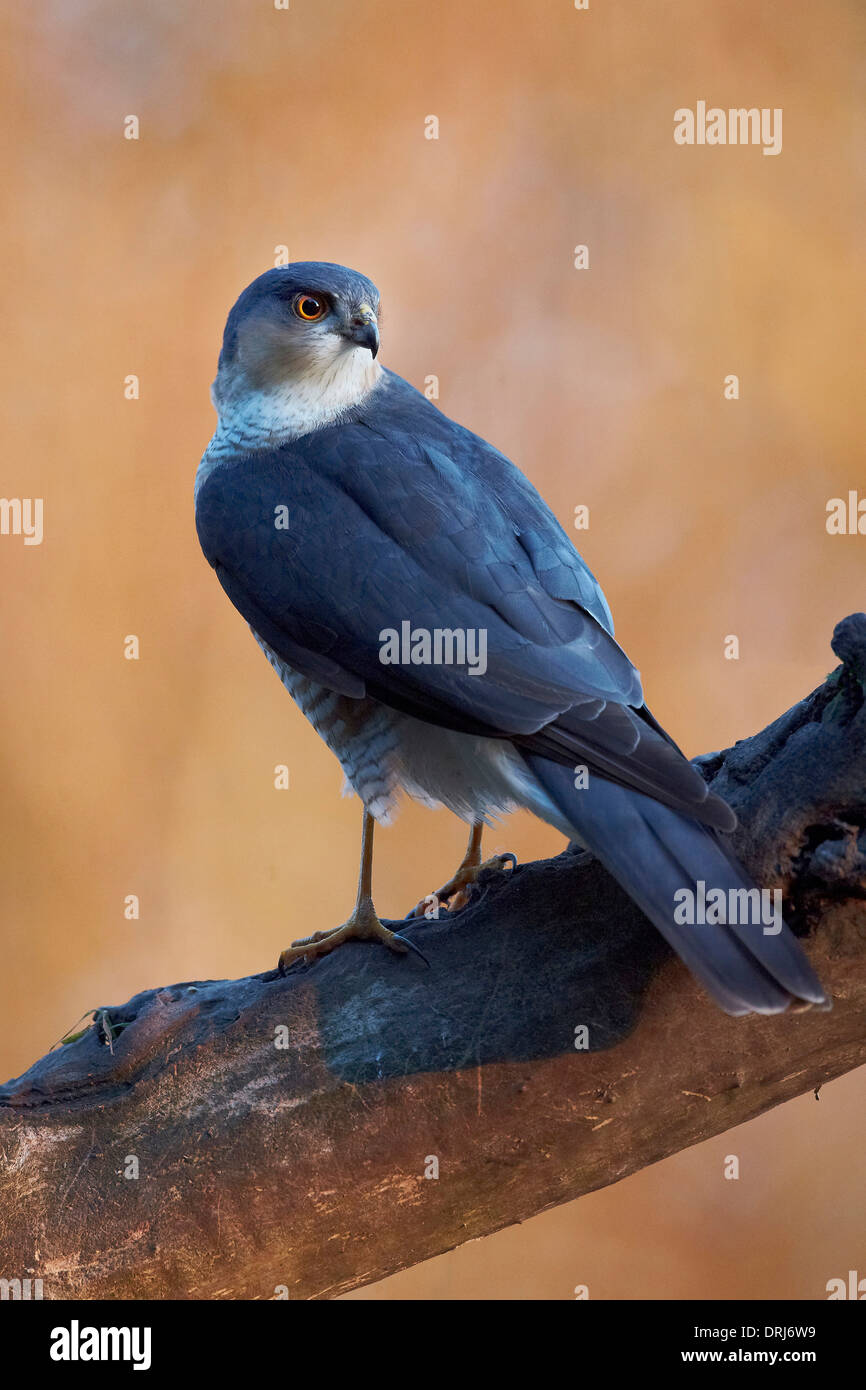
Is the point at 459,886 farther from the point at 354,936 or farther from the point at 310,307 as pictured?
the point at 310,307

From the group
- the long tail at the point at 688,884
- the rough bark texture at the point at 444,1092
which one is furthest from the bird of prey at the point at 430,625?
the rough bark texture at the point at 444,1092

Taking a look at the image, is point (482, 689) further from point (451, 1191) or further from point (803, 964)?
point (451, 1191)

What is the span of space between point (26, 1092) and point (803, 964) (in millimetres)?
997

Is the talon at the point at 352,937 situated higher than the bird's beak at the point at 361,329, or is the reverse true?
the bird's beak at the point at 361,329

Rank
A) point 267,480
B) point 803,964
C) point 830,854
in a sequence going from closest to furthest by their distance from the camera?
point 803,964 → point 830,854 → point 267,480

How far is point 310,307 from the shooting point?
6.41 feet

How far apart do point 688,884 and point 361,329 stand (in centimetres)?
108

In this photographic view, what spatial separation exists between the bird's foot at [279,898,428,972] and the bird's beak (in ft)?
2.85

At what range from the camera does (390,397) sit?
6.64 ft

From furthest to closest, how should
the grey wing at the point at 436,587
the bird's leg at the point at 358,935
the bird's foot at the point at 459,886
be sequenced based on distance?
1. the bird's foot at the point at 459,886
2. the bird's leg at the point at 358,935
3. the grey wing at the point at 436,587

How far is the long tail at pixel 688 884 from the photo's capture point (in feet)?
4.02

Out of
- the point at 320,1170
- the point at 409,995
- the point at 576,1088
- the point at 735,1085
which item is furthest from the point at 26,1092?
the point at 735,1085

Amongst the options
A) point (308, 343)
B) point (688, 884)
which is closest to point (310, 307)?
point (308, 343)

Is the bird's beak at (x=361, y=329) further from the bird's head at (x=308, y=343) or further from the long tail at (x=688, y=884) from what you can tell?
the long tail at (x=688, y=884)
